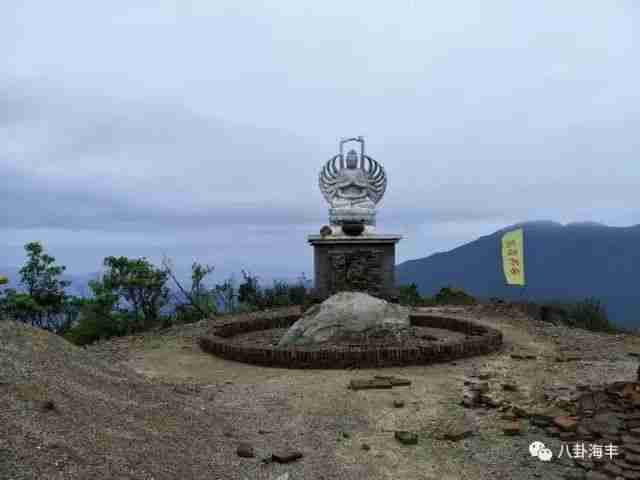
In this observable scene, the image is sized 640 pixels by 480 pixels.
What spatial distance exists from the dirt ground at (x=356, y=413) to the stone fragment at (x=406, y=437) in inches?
1.9

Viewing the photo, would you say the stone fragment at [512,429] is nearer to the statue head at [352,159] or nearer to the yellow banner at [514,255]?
the yellow banner at [514,255]

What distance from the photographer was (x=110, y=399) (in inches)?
197

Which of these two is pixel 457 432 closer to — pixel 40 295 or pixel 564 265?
pixel 40 295

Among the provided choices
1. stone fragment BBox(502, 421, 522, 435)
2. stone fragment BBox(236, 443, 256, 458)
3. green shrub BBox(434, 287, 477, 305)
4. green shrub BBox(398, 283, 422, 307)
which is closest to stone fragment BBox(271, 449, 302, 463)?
stone fragment BBox(236, 443, 256, 458)

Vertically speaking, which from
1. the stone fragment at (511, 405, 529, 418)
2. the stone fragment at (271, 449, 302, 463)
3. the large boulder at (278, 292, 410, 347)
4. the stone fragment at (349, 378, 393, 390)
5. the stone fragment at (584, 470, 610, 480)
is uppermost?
the large boulder at (278, 292, 410, 347)

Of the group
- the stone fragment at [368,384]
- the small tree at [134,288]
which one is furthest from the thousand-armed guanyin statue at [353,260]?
the stone fragment at [368,384]

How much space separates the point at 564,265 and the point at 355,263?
134 feet

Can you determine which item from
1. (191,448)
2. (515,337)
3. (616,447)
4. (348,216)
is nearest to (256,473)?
(191,448)

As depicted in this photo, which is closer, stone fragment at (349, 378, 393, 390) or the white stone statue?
stone fragment at (349, 378, 393, 390)

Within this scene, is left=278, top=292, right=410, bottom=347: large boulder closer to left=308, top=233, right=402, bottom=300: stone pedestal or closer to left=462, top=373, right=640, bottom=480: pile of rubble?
left=462, top=373, right=640, bottom=480: pile of rubble

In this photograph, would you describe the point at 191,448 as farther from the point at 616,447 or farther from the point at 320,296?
the point at 320,296

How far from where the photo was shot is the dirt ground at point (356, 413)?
4.36 m

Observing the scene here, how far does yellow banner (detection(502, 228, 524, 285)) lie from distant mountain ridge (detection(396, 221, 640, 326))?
1182 inches

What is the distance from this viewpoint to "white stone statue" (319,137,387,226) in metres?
17.0
